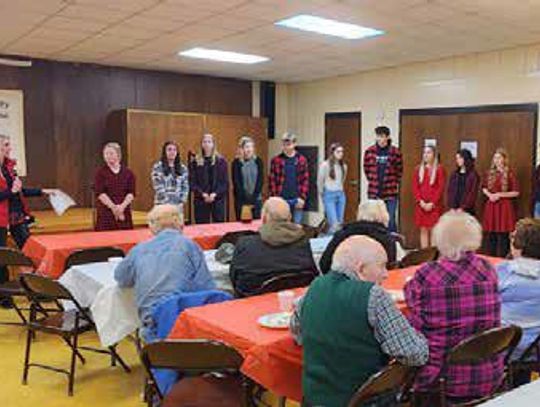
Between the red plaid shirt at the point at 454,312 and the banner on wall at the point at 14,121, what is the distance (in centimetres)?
646

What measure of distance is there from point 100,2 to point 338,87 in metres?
4.98

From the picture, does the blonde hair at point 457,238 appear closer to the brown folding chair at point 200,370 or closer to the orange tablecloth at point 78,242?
the brown folding chair at point 200,370

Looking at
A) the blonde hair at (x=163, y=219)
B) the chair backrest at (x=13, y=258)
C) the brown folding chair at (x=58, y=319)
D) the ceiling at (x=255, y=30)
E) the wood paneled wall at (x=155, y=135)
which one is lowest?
the brown folding chair at (x=58, y=319)

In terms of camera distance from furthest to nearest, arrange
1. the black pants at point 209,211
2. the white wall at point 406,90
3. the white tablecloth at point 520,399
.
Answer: the white wall at point 406,90 → the black pants at point 209,211 → the white tablecloth at point 520,399

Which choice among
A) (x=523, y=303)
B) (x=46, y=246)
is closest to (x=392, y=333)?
(x=523, y=303)

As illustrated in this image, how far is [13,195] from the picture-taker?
4.98m

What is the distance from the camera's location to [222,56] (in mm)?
7281

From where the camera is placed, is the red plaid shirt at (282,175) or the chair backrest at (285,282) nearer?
the chair backrest at (285,282)

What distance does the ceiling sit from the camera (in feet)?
15.5

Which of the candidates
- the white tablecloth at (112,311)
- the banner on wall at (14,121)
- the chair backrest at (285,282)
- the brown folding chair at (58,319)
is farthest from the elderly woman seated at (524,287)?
the banner on wall at (14,121)

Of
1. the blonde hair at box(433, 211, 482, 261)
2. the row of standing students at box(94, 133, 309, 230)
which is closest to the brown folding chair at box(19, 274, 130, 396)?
the row of standing students at box(94, 133, 309, 230)

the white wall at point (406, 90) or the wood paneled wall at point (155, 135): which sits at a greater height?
the white wall at point (406, 90)

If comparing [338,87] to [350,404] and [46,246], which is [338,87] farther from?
[350,404]

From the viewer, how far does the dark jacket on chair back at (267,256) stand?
309cm
